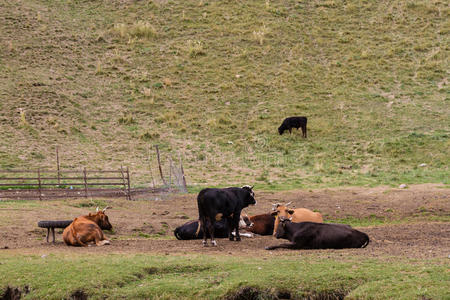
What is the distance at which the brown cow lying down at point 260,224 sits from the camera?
18047 millimetres

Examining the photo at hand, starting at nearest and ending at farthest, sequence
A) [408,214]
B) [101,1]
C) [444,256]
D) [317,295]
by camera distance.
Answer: [317,295] < [444,256] < [408,214] < [101,1]

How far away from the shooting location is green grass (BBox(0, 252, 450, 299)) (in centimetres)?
1047

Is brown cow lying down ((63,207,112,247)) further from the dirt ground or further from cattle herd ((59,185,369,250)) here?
the dirt ground

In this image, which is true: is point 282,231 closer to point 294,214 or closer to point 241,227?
point 294,214

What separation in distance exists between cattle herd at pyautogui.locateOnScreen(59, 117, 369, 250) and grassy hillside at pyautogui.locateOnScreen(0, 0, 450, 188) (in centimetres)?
1166

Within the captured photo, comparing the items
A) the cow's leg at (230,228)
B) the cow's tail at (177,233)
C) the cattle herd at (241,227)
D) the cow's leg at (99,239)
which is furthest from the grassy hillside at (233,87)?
the cow's leg at (99,239)

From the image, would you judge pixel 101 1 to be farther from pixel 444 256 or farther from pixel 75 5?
pixel 444 256

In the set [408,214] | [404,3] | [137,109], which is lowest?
[408,214]

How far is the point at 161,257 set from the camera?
13203mm

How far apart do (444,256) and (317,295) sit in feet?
12.0

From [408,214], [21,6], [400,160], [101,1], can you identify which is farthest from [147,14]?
[408,214]

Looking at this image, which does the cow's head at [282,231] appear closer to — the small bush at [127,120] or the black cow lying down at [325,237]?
the black cow lying down at [325,237]

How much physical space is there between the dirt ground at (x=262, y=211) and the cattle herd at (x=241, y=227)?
41cm

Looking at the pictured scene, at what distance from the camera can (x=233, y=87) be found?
4809 centimetres
